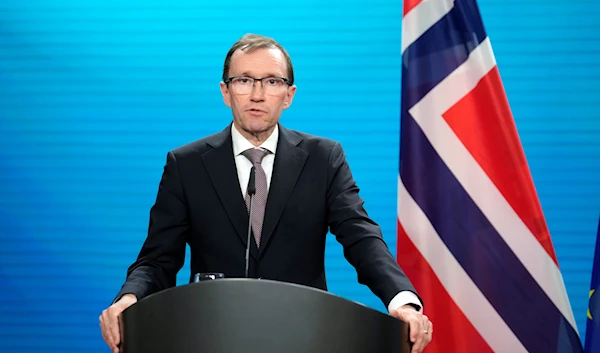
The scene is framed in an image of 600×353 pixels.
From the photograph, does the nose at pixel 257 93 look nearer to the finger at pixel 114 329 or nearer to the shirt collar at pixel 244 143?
the shirt collar at pixel 244 143

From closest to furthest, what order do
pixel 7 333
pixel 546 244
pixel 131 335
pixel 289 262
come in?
pixel 131 335
pixel 289 262
pixel 546 244
pixel 7 333

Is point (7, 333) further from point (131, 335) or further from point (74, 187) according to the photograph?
point (131, 335)

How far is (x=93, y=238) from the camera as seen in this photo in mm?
3557

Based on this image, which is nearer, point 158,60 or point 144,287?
point 144,287

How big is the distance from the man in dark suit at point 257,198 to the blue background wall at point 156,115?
4.68 ft

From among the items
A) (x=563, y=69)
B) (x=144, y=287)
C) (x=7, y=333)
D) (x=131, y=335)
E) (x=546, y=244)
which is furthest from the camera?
(x=7, y=333)

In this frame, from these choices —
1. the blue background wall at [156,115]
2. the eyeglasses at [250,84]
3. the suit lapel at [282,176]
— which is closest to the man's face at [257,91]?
the eyeglasses at [250,84]

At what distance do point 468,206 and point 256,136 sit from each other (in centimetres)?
75

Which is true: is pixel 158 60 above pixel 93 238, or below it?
above

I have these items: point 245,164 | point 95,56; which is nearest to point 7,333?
point 95,56

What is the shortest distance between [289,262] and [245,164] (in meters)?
0.29

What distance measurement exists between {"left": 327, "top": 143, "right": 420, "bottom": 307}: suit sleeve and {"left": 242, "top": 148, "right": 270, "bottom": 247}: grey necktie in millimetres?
176

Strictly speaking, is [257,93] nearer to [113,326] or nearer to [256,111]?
[256,111]

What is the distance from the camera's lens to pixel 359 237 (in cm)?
187
